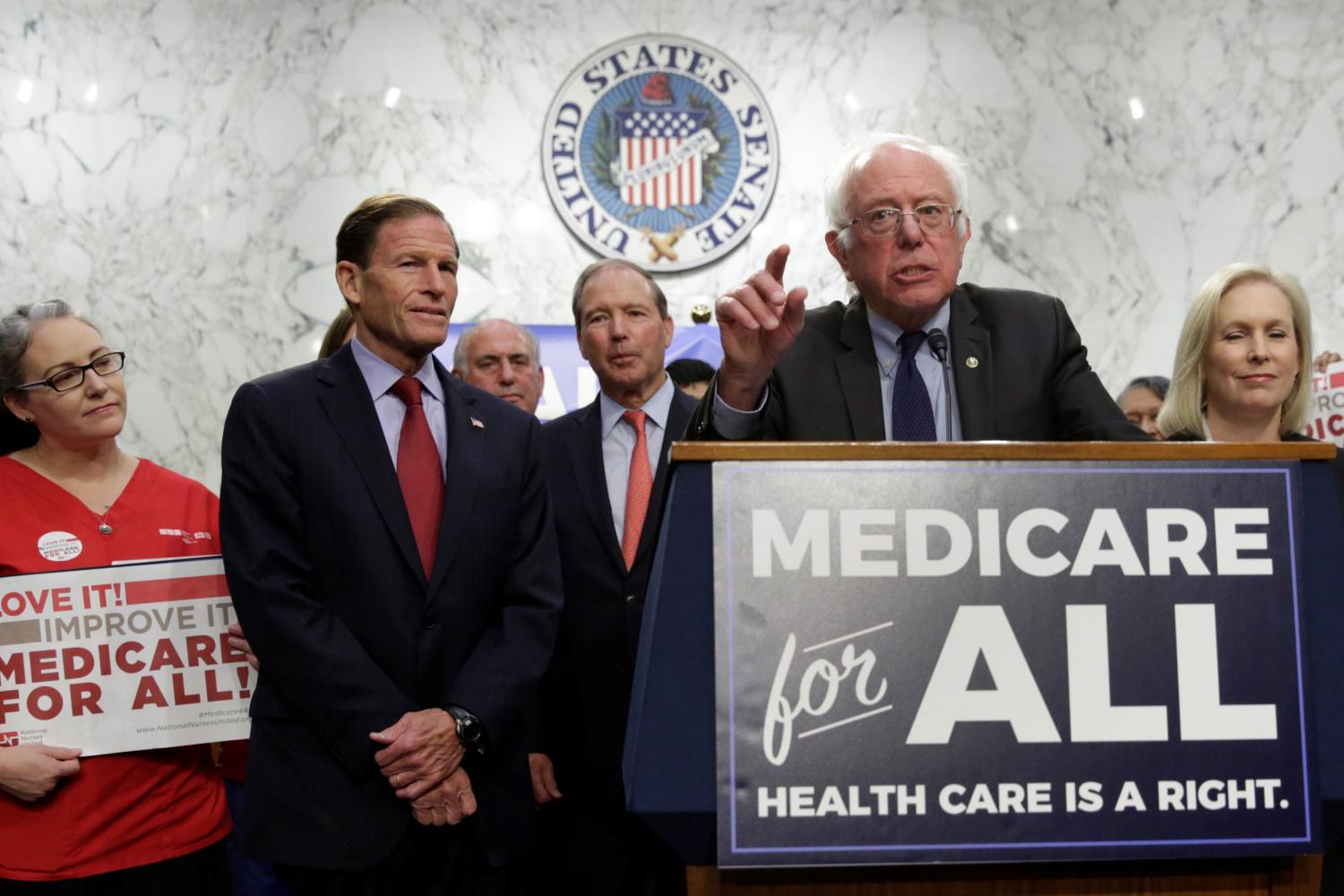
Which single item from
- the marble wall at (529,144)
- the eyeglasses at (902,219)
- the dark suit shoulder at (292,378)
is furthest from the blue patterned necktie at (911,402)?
the marble wall at (529,144)

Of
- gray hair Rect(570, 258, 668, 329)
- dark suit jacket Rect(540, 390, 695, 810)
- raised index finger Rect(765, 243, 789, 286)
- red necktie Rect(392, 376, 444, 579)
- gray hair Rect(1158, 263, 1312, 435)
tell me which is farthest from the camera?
gray hair Rect(570, 258, 668, 329)

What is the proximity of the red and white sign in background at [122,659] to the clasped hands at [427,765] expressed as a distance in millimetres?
471

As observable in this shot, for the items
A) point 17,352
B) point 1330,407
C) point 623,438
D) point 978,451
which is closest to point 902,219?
point 978,451

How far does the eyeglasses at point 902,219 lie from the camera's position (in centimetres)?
187

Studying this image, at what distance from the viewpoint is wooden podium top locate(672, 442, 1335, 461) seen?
1132 millimetres

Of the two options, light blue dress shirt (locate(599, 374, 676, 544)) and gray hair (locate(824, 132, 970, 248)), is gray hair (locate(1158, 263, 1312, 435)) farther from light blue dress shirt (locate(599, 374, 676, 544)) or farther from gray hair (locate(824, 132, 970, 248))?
light blue dress shirt (locate(599, 374, 676, 544))

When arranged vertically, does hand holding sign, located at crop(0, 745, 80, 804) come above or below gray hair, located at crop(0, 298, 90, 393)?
below

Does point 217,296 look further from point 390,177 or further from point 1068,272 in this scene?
point 1068,272

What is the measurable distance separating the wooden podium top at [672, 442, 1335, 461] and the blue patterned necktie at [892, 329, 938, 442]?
597 mm

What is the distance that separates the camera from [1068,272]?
483 centimetres

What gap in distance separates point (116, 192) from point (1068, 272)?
351cm

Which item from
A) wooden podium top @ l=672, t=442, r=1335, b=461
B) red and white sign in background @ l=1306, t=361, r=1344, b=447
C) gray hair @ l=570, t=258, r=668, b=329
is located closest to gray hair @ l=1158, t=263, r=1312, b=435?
red and white sign in background @ l=1306, t=361, r=1344, b=447

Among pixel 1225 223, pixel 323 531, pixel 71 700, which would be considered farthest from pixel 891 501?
pixel 1225 223

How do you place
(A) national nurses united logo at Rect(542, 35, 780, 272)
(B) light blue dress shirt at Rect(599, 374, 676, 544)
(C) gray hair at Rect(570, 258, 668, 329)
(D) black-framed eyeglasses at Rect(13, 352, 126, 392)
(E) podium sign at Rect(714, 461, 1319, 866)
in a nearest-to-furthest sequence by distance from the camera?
(E) podium sign at Rect(714, 461, 1319, 866)
(D) black-framed eyeglasses at Rect(13, 352, 126, 392)
(B) light blue dress shirt at Rect(599, 374, 676, 544)
(C) gray hair at Rect(570, 258, 668, 329)
(A) national nurses united logo at Rect(542, 35, 780, 272)
